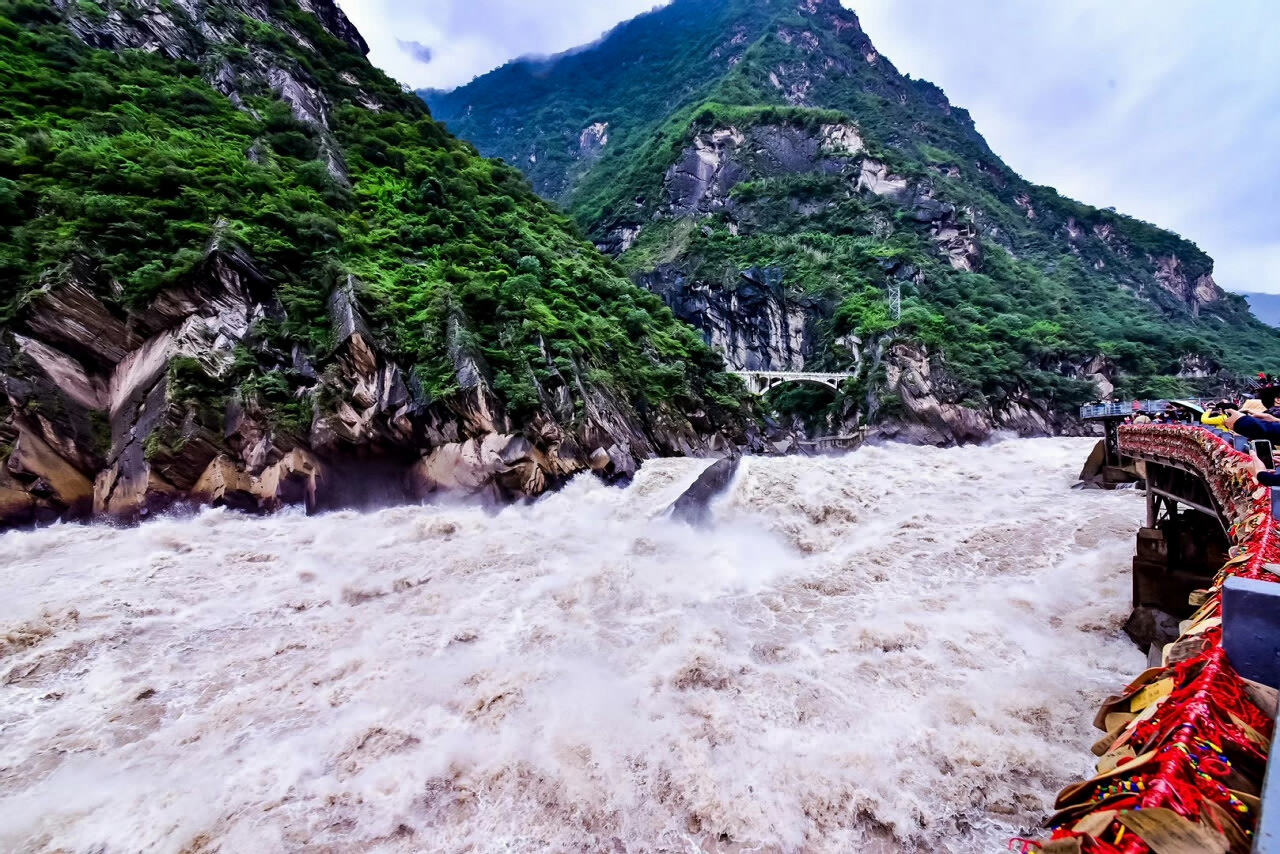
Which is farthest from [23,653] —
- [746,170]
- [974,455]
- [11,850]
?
[746,170]

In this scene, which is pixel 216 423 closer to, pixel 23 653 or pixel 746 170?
pixel 23 653

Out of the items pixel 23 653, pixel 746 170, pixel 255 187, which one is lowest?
pixel 23 653

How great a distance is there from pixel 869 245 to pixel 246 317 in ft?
224

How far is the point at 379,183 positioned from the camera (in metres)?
27.1

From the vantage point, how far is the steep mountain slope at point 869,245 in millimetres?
50925

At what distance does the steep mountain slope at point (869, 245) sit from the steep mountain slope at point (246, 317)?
119 feet

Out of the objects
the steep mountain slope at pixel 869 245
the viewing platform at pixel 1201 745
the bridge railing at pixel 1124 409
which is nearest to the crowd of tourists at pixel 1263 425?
the viewing platform at pixel 1201 745

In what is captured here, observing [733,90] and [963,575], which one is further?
[733,90]

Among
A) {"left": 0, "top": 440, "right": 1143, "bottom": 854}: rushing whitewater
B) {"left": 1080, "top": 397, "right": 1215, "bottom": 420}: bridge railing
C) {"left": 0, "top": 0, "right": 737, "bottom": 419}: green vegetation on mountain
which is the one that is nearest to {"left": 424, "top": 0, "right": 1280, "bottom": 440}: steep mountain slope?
{"left": 1080, "top": 397, "right": 1215, "bottom": 420}: bridge railing

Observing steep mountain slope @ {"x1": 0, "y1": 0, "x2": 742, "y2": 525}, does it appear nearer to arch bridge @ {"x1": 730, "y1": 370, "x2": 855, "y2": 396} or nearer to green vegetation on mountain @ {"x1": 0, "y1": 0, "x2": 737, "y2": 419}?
Result: green vegetation on mountain @ {"x1": 0, "y1": 0, "x2": 737, "y2": 419}

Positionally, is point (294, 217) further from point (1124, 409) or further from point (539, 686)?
point (1124, 409)

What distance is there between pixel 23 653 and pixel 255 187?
1861 centimetres

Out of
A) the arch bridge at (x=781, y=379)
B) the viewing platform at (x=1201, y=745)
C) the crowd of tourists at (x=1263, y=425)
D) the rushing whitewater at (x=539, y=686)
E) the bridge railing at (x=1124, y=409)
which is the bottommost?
the rushing whitewater at (x=539, y=686)

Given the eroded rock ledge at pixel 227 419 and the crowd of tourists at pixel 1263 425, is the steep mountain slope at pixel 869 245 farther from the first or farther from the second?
the crowd of tourists at pixel 1263 425
